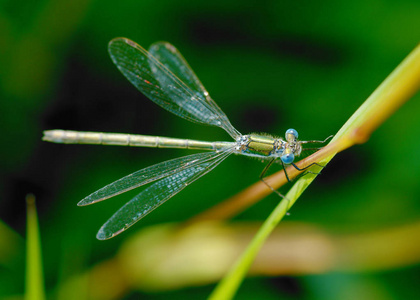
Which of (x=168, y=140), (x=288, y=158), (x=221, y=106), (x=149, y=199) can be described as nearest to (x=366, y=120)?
(x=288, y=158)

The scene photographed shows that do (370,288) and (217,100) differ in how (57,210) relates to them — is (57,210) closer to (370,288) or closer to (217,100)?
(217,100)

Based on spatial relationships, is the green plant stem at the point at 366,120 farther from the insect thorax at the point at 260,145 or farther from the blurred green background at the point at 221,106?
the blurred green background at the point at 221,106

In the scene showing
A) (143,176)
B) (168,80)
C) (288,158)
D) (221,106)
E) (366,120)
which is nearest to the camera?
(366,120)

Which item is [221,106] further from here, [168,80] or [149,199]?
[149,199]

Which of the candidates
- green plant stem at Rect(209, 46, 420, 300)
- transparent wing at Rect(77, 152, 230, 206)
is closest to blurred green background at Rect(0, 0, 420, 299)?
transparent wing at Rect(77, 152, 230, 206)

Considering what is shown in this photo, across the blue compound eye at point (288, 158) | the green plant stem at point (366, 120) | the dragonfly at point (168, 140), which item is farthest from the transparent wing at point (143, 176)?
the green plant stem at point (366, 120)

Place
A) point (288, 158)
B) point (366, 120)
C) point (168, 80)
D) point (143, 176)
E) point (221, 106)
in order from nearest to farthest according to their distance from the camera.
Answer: point (366, 120) < point (288, 158) < point (143, 176) < point (168, 80) < point (221, 106)

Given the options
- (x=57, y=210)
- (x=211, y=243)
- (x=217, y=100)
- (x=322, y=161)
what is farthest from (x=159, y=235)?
(x=322, y=161)
